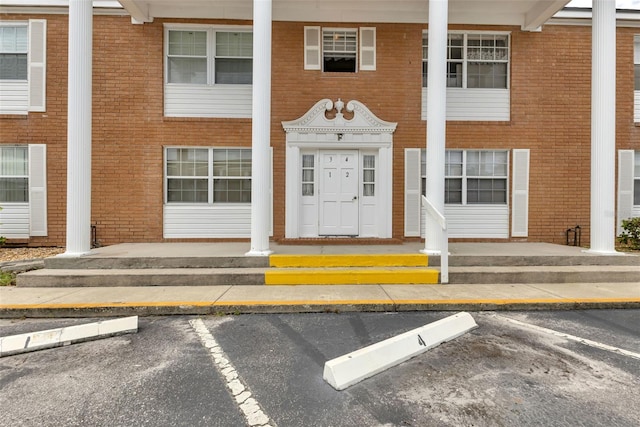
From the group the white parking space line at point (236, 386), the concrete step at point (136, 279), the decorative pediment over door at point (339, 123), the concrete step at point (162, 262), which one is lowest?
the white parking space line at point (236, 386)

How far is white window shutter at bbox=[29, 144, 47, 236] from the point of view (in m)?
8.38

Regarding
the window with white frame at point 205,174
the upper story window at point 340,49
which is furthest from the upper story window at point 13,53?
the upper story window at point 340,49

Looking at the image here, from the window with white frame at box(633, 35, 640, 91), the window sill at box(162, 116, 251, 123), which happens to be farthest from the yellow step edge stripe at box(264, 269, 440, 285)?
the window with white frame at box(633, 35, 640, 91)

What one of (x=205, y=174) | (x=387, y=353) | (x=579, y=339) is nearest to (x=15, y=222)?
(x=205, y=174)

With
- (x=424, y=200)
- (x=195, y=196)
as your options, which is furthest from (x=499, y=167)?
(x=195, y=196)

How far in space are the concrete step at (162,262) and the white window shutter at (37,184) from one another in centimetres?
325

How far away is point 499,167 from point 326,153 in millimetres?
4674

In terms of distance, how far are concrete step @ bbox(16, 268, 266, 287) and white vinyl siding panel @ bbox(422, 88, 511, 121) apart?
6687 millimetres

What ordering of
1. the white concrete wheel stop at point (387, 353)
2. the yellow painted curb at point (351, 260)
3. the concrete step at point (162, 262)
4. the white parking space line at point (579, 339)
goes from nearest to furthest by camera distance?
the white concrete wheel stop at point (387, 353) → the white parking space line at point (579, 339) → the concrete step at point (162, 262) → the yellow painted curb at point (351, 260)

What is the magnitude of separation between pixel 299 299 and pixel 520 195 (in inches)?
→ 278

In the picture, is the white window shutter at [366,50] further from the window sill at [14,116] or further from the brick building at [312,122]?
the window sill at [14,116]

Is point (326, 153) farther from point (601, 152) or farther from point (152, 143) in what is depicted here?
point (601, 152)

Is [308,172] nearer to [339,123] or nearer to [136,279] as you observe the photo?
[339,123]

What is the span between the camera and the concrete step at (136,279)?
566cm
